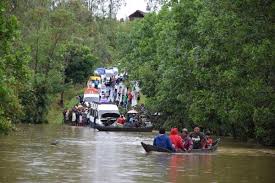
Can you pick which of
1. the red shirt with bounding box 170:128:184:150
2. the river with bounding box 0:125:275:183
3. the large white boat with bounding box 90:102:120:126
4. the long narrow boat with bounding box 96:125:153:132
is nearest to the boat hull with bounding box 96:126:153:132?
the long narrow boat with bounding box 96:125:153:132

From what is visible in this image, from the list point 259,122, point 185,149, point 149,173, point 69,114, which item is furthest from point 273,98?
point 69,114

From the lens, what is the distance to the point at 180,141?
104ft

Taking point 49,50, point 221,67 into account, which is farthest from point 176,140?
point 49,50

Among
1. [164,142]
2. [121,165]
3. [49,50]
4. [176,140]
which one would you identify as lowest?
[121,165]

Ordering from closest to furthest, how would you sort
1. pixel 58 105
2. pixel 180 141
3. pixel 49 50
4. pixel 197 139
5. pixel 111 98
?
pixel 180 141
pixel 197 139
pixel 49 50
pixel 58 105
pixel 111 98

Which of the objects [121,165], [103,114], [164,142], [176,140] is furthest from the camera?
[103,114]

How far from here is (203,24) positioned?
132ft

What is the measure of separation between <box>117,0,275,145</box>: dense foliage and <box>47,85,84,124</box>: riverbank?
50.8 ft

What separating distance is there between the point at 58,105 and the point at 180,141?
48749 mm

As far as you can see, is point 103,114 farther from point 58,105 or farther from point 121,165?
point 121,165

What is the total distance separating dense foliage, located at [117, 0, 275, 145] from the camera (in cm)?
3525

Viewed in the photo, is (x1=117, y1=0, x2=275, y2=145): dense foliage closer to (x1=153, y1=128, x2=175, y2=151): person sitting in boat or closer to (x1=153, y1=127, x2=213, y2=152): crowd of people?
(x1=153, y1=127, x2=213, y2=152): crowd of people

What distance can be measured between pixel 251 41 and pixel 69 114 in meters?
33.5

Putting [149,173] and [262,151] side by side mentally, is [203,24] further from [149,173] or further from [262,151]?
[149,173]
